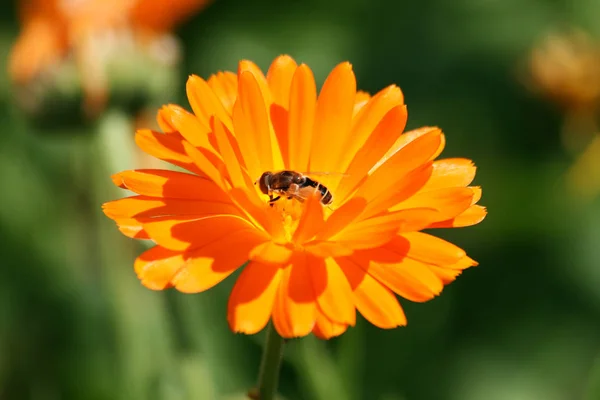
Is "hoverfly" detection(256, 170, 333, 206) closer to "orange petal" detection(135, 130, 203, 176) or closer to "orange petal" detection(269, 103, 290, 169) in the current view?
"orange petal" detection(269, 103, 290, 169)

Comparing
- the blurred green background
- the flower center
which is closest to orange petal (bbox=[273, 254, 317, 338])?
the flower center

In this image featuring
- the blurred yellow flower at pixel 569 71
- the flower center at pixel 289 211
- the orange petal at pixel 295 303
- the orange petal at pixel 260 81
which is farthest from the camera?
the blurred yellow flower at pixel 569 71

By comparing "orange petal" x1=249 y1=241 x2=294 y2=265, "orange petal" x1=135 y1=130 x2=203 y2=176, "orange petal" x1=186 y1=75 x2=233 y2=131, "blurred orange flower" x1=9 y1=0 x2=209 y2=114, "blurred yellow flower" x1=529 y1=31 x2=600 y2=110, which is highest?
"blurred yellow flower" x1=529 y1=31 x2=600 y2=110

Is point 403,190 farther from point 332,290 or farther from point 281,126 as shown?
point 281,126

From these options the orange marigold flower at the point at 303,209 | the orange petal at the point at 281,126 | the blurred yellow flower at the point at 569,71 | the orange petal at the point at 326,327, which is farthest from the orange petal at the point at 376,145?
the blurred yellow flower at the point at 569,71

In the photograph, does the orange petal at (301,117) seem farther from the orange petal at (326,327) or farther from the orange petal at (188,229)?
the orange petal at (326,327)

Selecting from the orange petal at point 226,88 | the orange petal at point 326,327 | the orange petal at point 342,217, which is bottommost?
the orange petal at point 326,327
